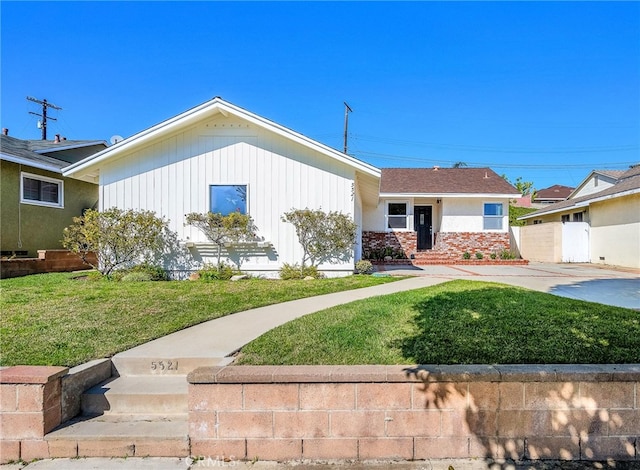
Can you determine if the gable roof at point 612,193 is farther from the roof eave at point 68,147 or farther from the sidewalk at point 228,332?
the roof eave at point 68,147

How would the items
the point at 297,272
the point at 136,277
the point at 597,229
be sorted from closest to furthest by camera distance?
A: the point at 136,277, the point at 297,272, the point at 597,229

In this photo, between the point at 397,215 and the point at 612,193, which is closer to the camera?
the point at 612,193

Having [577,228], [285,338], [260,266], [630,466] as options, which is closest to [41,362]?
[285,338]

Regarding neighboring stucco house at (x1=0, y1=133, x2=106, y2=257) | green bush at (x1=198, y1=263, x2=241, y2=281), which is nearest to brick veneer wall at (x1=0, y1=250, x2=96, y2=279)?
neighboring stucco house at (x1=0, y1=133, x2=106, y2=257)

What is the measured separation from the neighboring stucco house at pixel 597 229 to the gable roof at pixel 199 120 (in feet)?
37.1

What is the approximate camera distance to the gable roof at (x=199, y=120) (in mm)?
9000

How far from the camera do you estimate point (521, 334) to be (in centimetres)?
384

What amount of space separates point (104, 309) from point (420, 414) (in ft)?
16.3

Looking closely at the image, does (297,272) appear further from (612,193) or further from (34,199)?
(612,193)

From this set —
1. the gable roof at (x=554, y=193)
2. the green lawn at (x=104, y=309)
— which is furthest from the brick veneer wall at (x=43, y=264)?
the gable roof at (x=554, y=193)

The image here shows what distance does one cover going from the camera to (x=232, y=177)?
9523 mm

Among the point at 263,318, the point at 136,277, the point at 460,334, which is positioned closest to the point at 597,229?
the point at 460,334

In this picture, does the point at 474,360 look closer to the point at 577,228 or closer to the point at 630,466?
the point at 630,466

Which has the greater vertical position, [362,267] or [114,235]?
[114,235]
